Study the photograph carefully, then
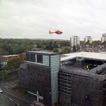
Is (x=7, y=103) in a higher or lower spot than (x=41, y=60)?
lower

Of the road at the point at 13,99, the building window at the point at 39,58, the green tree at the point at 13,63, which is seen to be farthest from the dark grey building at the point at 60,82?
the green tree at the point at 13,63

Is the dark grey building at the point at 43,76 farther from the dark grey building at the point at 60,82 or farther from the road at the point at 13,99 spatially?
the road at the point at 13,99

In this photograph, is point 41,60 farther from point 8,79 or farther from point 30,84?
point 8,79

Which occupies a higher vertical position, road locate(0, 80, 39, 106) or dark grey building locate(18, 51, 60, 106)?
dark grey building locate(18, 51, 60, 106)

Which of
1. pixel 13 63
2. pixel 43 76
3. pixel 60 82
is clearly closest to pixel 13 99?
pixel 43 76

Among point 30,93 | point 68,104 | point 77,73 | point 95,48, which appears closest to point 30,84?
point 30,93

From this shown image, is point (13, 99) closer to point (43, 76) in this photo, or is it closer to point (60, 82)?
point (43, 76)

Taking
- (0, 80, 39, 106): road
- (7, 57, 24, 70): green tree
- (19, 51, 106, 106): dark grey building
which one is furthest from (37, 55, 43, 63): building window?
(7, 57, 24, 70): green tree

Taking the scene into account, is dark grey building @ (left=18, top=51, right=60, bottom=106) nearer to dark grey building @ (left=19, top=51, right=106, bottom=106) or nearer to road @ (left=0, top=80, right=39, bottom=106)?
dark grey building @ (left=19, top=51, right=106, bottom=106)
